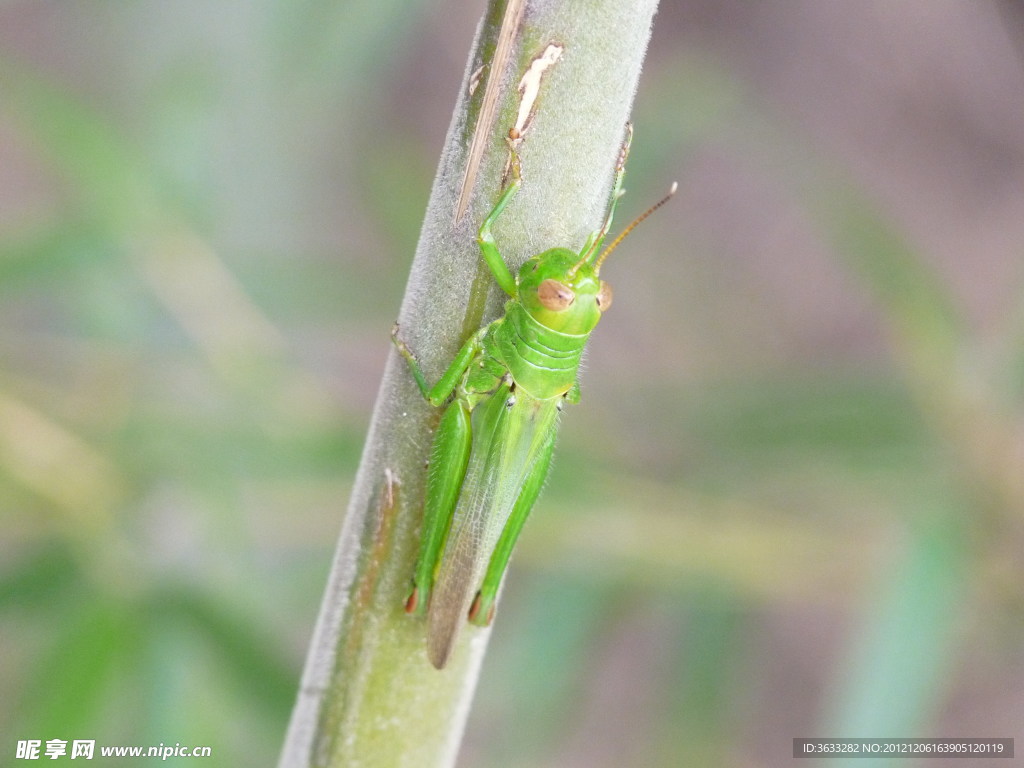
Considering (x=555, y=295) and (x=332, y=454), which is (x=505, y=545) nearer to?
(x=555, y=295)

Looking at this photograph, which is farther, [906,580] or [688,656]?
[688,656]

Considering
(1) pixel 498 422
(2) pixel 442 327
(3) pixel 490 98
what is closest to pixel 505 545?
(1) pixel 498 422

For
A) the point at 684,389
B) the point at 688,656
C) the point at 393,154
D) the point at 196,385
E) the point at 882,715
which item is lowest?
the point at 882,715

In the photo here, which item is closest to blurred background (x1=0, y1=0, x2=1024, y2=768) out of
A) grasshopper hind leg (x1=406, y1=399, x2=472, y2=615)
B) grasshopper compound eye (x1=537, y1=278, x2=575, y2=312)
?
grasshopper hind leg (x1=406, y1=399, x2=472, y2=615)

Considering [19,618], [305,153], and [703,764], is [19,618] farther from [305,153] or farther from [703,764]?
[305,153]

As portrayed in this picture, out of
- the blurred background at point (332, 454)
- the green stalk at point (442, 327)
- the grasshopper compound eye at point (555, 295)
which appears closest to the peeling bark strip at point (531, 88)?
the green stalk at point (442, 327)

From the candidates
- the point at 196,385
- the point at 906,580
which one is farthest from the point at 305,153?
the point at 906,580
